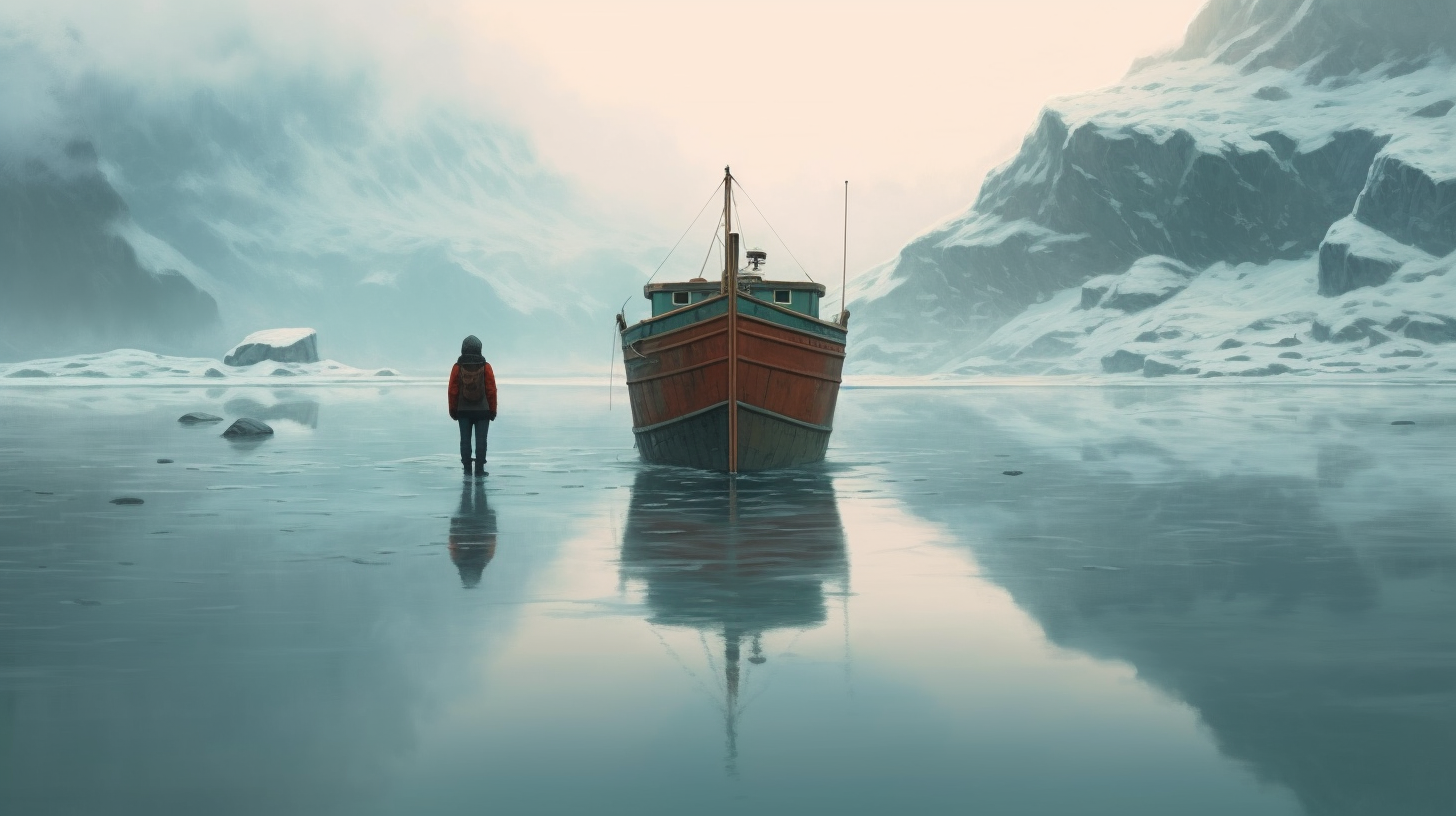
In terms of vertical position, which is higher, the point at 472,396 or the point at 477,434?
the point at 472,396

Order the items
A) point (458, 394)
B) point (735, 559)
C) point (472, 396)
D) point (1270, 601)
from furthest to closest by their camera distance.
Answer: point (458, 394), point (472, 396), point (735, 559), point (1270, 601)

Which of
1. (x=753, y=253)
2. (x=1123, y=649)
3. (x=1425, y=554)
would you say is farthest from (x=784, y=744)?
(x=753, y=253)

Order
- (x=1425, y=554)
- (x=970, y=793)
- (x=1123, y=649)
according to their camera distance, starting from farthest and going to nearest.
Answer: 1. (x=1425, y=554)
2. (x=1123, y=649)
3. (x=970, y=793)

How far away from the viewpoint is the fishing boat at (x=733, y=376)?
26859 millimetres

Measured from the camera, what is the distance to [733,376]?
87.1 feet

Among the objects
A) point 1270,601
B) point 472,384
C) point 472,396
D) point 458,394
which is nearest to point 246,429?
point 458,394

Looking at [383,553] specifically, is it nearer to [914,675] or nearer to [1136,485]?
[914,675]

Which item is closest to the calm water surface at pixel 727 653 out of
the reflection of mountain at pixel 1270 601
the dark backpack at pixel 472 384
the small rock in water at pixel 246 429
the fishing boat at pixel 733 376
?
the reflection of mountain at pixel 1270 601

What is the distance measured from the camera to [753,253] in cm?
3347

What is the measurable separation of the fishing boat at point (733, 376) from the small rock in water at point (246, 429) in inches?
598

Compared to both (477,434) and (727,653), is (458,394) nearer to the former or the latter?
(477,434)

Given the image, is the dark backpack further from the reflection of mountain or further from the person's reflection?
the reflection of mountain

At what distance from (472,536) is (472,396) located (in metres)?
9.52

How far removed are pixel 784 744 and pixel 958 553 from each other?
27.5ft
